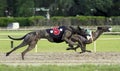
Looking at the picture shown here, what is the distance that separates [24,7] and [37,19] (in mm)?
9642

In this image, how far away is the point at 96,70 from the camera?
1327 centimetres

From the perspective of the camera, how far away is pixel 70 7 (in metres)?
86.3

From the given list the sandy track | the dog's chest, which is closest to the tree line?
the sandy track

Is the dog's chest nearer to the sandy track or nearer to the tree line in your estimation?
the sandy track

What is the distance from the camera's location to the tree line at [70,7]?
85.2 m

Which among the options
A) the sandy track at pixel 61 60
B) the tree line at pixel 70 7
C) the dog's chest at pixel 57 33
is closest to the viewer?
the sandy track at pixel 61 60

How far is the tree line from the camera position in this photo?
3354 inches

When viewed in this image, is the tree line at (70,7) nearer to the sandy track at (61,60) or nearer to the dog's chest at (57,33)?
the sandy track at (61,60)

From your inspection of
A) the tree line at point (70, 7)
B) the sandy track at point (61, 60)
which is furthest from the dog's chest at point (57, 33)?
the tree line at point (70, 7)

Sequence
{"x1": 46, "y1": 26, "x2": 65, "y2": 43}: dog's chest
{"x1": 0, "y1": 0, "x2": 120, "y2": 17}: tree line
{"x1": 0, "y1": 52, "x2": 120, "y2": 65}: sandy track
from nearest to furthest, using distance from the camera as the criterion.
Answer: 1. {"x1": 0, "y1": 52, "x2": 120, "y2": 65}: sandy track
2. {"x1": 46, "y1": 26, "x2": 65, "y2": 43}: dog's chest
3. {"x1": 0, "y1": 0, "x2": 120, "y2": 17}: tree line

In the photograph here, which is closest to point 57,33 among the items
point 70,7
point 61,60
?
point 61,60

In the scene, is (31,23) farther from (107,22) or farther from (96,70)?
(96,70)

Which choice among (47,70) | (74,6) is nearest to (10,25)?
(74,6)

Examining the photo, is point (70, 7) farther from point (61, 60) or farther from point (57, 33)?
point (61, 60)
